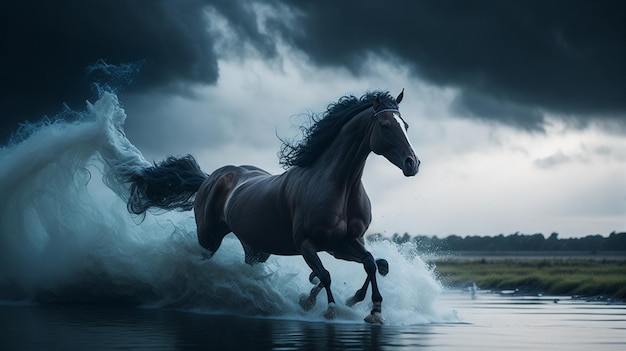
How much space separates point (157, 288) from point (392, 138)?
22.7 feet

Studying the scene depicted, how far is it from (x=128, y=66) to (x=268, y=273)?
5.76 m

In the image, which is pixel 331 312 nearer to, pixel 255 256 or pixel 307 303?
pixel 307 303

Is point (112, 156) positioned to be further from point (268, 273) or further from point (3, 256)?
point (268, 273)

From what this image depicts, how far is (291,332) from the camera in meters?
11.5

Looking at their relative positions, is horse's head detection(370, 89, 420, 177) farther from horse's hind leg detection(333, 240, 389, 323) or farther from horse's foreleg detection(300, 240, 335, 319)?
horse's foreleg detection(300, 240, 335, 319)

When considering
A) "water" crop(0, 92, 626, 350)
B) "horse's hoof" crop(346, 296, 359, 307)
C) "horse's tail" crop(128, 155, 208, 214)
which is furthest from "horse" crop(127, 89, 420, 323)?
"horse's tail" crop(128, 155, 208, 214)

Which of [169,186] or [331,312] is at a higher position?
[169,186]

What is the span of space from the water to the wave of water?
26mm

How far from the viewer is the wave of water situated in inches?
655

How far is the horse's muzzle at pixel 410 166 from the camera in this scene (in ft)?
41.1

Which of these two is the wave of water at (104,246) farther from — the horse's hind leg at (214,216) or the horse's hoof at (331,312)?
the horse's hoof at (331,312)

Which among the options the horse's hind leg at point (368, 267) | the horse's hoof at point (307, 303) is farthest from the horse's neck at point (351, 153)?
the horse's hoof at point (307, 303)

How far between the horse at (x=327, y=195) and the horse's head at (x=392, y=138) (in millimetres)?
12

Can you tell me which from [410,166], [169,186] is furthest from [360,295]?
[169,186]
